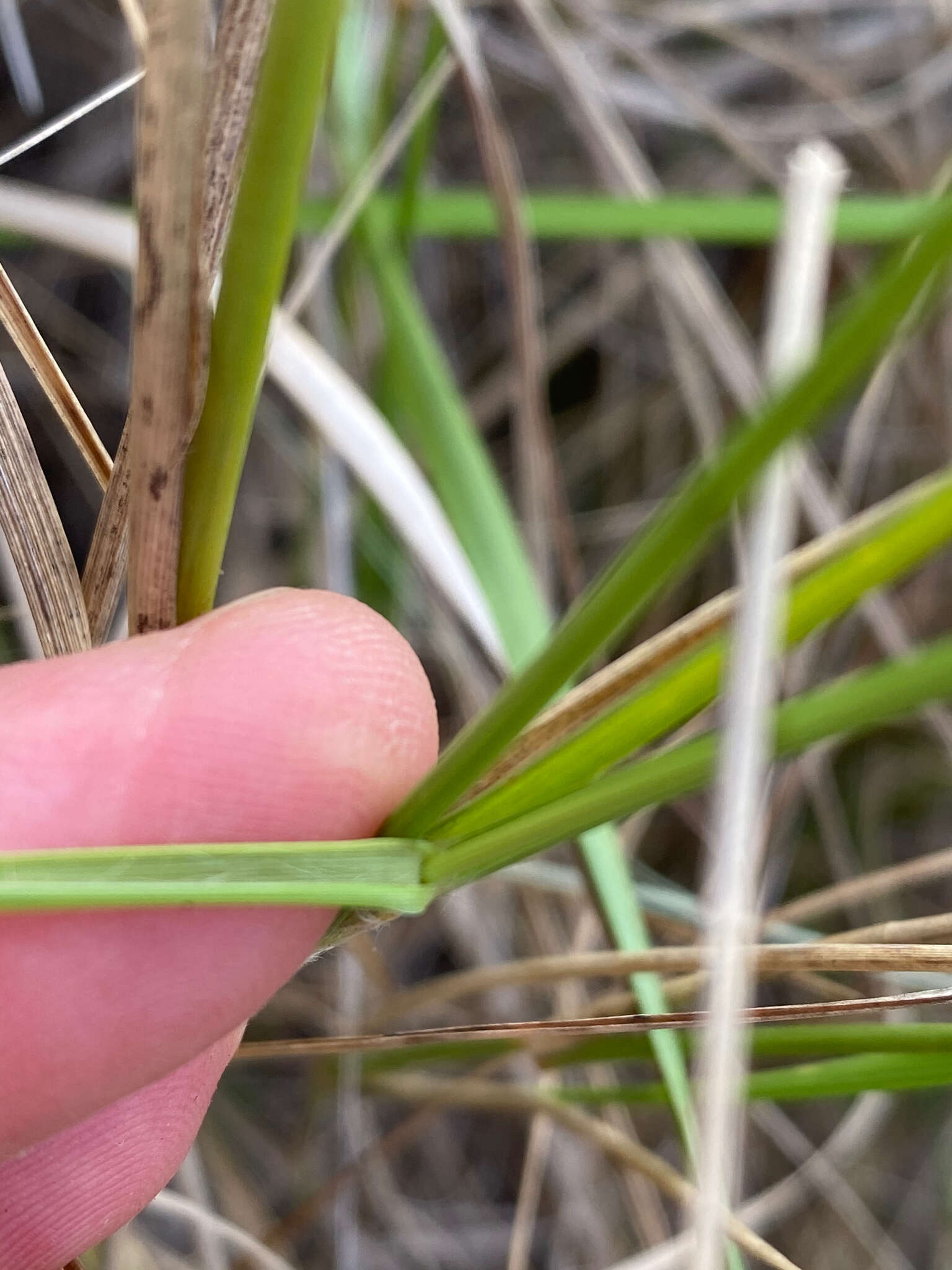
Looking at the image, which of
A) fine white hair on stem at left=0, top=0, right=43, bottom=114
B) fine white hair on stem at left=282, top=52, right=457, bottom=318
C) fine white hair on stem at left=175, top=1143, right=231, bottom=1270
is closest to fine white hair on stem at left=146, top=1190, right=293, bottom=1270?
fine white hair on stem at left=175, top=1143, right=231, bottom=1270

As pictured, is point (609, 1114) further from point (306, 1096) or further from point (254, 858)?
point (254, 858)

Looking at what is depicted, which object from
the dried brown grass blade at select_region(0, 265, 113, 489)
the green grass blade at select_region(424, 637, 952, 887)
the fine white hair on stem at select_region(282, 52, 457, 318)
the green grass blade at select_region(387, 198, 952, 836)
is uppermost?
the fine white hair on stem at select_region(282, 52, 457, 318)

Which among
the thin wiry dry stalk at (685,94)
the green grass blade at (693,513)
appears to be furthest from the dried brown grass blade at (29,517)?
the thin wiry dry stalk at (685,94)

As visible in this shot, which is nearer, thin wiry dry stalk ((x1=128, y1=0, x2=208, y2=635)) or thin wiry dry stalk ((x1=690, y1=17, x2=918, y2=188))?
thin wiry dry stalk ((x1=128, y1=0, x2=208, y2=635))

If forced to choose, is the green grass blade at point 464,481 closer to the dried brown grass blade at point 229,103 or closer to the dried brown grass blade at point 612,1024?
the dried brown grass blade at point 612,1024

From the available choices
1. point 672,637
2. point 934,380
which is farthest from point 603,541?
point 672,637

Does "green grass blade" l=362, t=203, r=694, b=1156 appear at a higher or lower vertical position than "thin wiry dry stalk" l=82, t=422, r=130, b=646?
higher

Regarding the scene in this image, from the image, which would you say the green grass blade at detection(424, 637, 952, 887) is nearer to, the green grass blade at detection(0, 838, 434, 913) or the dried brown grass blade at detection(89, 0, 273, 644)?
the green grass blade at detection(0, 838, 434, 913)
